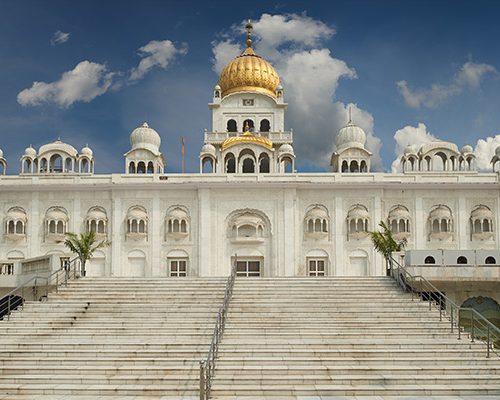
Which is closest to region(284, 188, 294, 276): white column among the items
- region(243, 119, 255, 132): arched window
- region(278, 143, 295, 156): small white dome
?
region(278, 143, 295, 156): small white dome

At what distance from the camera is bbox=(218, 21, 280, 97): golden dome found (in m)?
54.6

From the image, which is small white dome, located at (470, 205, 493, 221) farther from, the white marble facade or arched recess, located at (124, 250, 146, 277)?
arched recess, located at (124, 250, 146, 277)

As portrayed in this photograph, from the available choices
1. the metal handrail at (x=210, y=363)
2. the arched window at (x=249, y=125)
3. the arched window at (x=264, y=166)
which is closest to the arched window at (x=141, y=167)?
the arched window at (x=264, y=166)

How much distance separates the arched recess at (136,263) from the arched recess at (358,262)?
13653 mm

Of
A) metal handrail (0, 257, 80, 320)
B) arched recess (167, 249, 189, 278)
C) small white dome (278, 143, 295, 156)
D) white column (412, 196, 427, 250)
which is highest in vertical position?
small white dome (278, 143, 295, 156)

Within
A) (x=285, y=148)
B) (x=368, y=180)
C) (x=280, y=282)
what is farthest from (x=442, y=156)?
(x=280, y=282)

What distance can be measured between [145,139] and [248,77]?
12.0 metres

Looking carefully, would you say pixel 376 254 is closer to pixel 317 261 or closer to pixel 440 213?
pixel 317 261

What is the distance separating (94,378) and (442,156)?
36.3 metres

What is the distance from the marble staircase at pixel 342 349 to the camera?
15.3 m

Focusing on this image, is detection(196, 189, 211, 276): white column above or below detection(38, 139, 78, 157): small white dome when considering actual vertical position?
below

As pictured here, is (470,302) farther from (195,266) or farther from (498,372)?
(195,266)

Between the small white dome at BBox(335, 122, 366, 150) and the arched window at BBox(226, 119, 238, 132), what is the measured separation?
9548mm

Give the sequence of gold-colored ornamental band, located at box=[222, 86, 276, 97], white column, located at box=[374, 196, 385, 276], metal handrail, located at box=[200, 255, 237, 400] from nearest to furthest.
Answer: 1. metal handrail, located at box=[200, 255, 237, 400]
2. white column, located at box=[374, 196, 385, 276]
3. gold-colored ornamental band, located at box=[222, 86, 276, 97]
